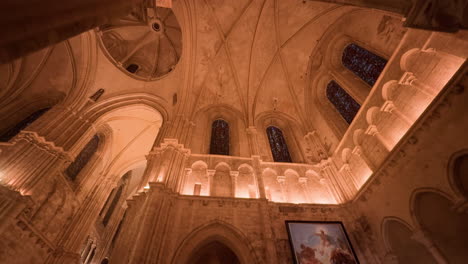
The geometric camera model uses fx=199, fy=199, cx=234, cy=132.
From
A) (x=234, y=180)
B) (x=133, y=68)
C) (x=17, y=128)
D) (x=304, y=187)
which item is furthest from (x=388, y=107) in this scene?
(x=17, y=128)

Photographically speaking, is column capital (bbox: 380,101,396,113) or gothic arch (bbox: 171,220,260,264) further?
column capital (bbox: 380,101,396,113)

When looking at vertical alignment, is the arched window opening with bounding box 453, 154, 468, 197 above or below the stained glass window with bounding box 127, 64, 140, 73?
below

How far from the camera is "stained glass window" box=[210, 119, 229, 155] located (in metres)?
11.8

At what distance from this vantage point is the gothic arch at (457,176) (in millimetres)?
5336

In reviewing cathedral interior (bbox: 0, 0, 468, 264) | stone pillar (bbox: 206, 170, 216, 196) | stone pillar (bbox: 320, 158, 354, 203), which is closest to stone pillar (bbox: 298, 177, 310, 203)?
cathedral interior (bbox: 0, 0, 468, 264)

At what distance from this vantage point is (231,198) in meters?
8.52

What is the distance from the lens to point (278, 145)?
A: 13.0 meters

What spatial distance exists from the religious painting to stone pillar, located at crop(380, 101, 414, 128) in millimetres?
4723

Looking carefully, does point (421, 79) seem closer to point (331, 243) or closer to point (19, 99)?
point (331, 243)

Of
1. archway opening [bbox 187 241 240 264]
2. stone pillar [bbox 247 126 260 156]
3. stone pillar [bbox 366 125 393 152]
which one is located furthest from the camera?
stone pillar [bbox 247 126 260 156]

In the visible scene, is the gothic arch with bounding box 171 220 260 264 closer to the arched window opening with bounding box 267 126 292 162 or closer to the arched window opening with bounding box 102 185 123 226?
the arched window opening with bounding box 267 126 292 162

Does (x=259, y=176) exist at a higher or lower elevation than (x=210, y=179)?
higher

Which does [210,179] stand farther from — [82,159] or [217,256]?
[82,159]

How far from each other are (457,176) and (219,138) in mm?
10172
